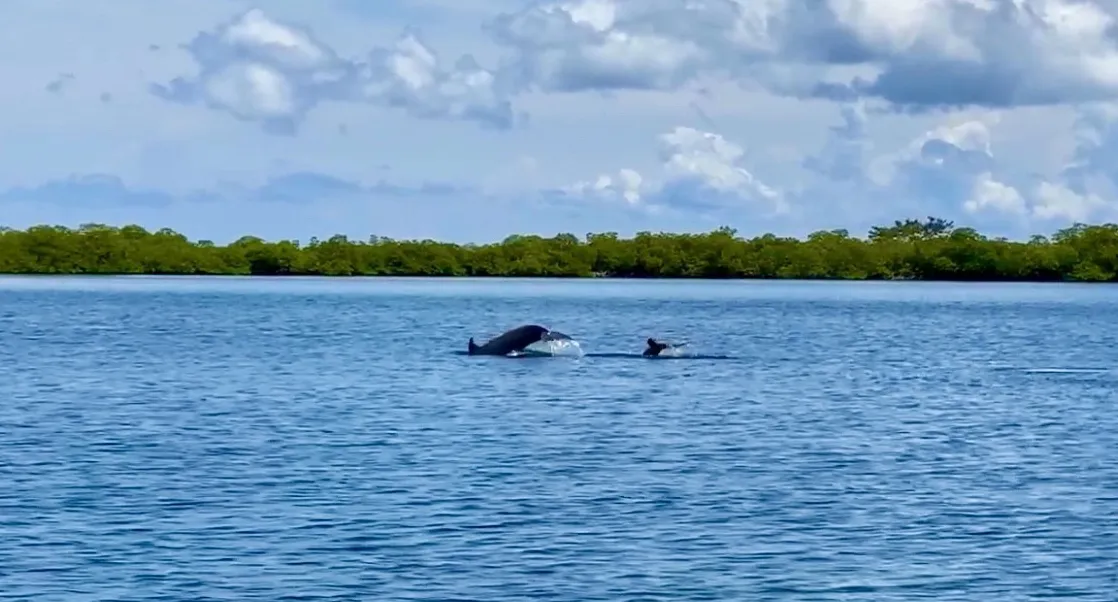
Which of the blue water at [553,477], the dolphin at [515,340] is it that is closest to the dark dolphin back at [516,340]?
the dolphin at [515,340]

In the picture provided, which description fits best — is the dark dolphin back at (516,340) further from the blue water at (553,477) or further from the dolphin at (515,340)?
the blue water at (553,477)

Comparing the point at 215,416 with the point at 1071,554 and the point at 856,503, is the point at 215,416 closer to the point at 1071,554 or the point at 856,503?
the point at 856,503

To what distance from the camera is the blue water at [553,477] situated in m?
21.5

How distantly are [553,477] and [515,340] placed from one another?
31.0m

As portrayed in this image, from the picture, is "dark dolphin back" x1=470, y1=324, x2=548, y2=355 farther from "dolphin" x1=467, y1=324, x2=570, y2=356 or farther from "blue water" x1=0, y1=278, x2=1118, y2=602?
"blue water" x1=0, y1=278, x2=1118, y2=602

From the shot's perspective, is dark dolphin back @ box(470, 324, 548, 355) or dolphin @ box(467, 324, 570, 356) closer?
dolphin @ box(467, 324, 570, 356)

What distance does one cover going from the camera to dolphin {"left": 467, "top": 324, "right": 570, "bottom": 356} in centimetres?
6003

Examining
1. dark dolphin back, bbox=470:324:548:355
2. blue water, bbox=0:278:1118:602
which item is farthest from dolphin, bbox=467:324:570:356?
blue water, bbox=0:278:1118:602

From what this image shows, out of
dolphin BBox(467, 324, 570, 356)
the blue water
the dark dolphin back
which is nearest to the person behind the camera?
the blue water

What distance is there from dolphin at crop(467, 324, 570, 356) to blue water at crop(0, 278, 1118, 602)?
1.20m

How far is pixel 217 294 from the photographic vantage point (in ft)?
520

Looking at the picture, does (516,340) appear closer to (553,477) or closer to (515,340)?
(515,340)

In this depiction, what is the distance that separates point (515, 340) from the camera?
199 ft

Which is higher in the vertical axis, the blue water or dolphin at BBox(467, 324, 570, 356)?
dolphin at BBox(467, 324, 570, 356)
